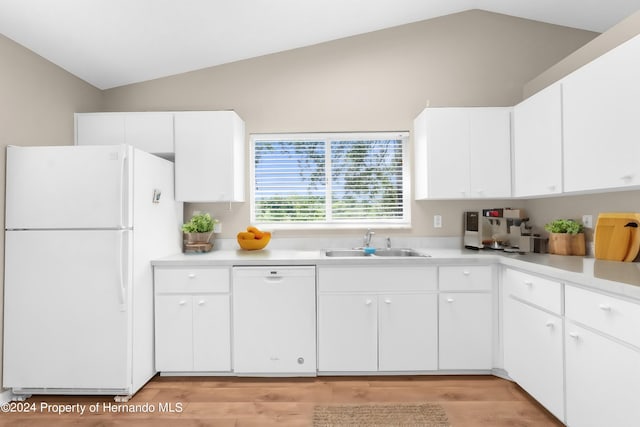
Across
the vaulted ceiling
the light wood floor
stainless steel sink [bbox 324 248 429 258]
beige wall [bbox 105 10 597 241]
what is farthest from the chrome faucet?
the vaulted ceiling

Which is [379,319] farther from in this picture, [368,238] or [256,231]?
[256,231]

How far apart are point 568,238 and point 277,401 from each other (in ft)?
7.71

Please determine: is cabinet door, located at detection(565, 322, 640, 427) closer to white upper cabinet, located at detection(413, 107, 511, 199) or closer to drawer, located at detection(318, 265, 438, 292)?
drawer, located at detection(318, 265, 438, 292)

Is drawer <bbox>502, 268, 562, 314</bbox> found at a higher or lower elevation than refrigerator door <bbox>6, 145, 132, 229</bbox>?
lower

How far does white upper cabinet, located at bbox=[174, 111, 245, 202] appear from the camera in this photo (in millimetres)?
3031

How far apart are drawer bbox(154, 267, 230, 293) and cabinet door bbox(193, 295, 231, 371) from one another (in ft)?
0.30

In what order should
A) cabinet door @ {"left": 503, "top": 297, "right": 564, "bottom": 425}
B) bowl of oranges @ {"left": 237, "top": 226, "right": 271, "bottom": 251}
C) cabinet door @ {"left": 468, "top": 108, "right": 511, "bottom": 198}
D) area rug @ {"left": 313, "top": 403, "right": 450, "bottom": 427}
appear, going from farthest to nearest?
bowl of oranges @ {"left": 237, "top": 226, "right": 271, "bottom": 251} → cabinet door @ {"left": 468, "top": 108, "right": 511, "bottom": 198} → area rug @ {"left": 313, "top": 403, "right": 450, "bottom": 427} → cabinet door @ {"left": 503, "top": 297, "right": 564, "bottom": 425}

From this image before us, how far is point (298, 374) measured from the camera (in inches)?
103

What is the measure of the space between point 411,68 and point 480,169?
1.17m

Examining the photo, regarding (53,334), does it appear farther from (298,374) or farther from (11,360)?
(298,374)

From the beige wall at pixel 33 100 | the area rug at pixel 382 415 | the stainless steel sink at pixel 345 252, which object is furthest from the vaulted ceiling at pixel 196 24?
the area rug at pixel 382 415

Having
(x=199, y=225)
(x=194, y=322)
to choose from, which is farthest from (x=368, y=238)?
(x=194, y=322)

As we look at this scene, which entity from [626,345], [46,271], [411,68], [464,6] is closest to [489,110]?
[411,68]

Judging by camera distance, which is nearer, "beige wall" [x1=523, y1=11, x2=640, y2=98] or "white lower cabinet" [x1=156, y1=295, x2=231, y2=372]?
"beige wall" [x1=523, y1=11, x2=640, y2=98]
